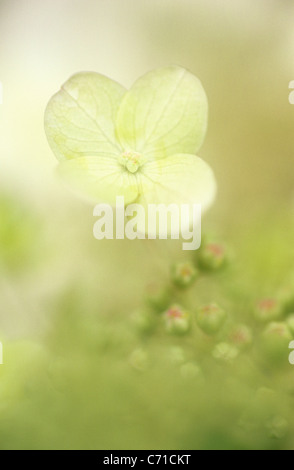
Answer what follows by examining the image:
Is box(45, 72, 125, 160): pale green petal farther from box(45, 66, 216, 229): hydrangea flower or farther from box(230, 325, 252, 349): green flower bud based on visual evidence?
box(230, 325, 252, 349): green flower bud

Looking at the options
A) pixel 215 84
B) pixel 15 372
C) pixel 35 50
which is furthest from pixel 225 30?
pixel 15 372

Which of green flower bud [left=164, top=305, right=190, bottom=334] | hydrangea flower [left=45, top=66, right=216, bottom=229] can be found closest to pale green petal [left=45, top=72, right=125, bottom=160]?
hydrangea flower [left=45, top=66, right=216, bottom=229]

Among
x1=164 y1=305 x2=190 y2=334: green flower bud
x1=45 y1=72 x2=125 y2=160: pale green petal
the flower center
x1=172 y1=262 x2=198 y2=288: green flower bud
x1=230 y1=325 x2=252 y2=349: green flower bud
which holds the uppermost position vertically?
x1=45 y1=72 x2=125 y2=160: pale green petal

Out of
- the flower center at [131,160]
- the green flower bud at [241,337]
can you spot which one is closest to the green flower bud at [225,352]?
the green flower bud at [241,337]

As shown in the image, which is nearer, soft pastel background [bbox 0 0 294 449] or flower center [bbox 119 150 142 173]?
soft pastel background [bbox 0 0 294 449]

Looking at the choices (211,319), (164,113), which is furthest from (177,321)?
(164,113)

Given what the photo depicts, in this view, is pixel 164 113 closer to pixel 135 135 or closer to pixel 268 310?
pixel 135 135

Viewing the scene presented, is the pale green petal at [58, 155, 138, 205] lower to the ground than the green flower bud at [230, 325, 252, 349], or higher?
higher
